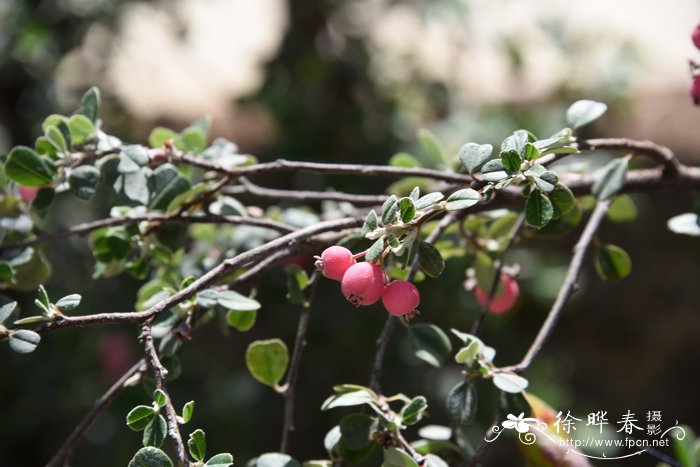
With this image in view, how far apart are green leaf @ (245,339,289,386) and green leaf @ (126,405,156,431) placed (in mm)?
155

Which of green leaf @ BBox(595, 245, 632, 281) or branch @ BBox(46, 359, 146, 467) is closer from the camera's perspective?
branch @ BBox(46, 359, 146, 467)

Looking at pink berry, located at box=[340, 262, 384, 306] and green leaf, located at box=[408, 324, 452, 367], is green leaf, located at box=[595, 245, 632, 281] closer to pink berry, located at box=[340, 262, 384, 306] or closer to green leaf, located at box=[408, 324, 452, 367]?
green leaf, located at box=[408, 324, 452, 367]

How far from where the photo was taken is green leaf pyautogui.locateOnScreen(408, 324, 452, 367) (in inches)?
26.1

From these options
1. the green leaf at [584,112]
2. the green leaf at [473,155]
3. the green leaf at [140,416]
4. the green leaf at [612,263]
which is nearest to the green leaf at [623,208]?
the green leaf at [612,263]

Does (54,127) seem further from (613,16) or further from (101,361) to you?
(613,16)

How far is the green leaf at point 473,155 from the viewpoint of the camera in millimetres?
579

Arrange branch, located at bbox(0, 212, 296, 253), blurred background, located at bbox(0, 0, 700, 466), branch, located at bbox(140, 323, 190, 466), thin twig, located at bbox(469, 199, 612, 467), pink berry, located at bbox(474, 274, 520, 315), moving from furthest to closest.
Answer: blurred background, located at bbox(0, 0, 700, 466)
pink berry, located at bbox(474, 274, 520, 315)
branch, located at bbox(0, 212, 296, 253)
thin twig, located at bbox(469, 199, 612, 467)
branch, located at bbox(140, 323, 190, 466)

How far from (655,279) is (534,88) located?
84 cm

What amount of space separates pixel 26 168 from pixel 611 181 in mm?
482

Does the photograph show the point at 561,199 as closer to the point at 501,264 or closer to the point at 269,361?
the point at 501,264

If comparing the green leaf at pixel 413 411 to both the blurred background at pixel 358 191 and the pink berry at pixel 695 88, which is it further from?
the blurred background at pixel 358 191

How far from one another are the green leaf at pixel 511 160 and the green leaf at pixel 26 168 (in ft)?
1.23

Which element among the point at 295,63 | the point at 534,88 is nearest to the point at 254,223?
the point at 295,63

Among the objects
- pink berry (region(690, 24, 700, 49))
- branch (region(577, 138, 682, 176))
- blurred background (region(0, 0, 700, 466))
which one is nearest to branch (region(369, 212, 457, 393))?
branch (region(577, 138, 682, 176))
